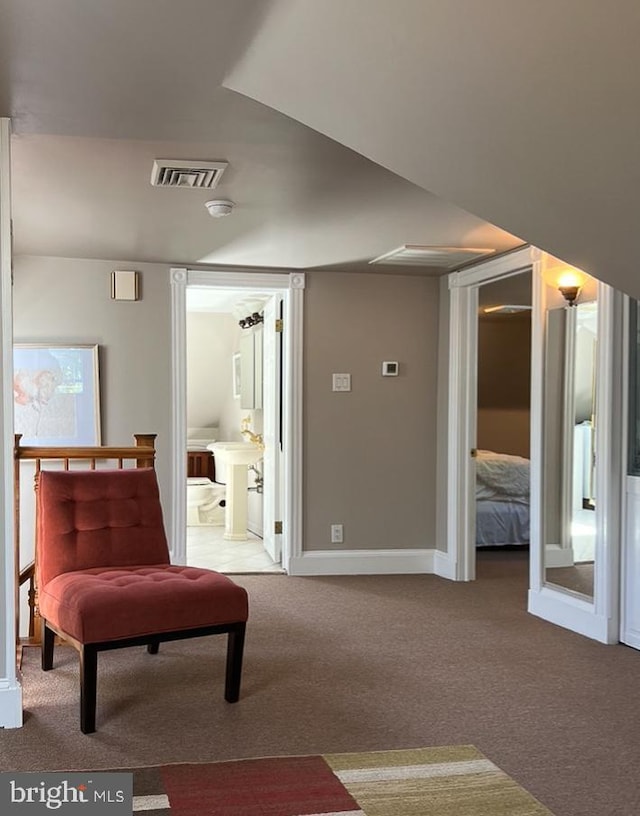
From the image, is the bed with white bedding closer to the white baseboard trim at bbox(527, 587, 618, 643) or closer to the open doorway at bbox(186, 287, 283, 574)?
the open doorway at bbox(186, 287, 283, 574)

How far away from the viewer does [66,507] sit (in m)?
3.58

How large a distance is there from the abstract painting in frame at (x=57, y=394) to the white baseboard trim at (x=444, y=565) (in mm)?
2510

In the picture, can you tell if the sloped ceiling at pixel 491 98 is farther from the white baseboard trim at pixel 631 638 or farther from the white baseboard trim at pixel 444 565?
the white baseboard trim at pixel 444 565

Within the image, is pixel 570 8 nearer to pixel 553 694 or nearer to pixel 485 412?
pixel 553 694

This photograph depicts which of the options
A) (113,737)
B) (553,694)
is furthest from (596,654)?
(113,737)

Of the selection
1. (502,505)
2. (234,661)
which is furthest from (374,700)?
(502,505)

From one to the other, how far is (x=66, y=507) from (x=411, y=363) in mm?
3116

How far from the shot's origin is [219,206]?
155 inches

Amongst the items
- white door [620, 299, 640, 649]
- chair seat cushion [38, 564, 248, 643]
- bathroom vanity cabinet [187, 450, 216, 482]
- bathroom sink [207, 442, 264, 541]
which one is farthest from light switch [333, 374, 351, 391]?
bathroom vanity cabinet [187, 450, 216, 482]

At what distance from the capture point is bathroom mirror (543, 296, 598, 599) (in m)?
4.29

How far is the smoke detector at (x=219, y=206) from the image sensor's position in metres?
3.90

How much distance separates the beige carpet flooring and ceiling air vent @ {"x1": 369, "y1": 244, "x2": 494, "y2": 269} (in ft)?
7.04

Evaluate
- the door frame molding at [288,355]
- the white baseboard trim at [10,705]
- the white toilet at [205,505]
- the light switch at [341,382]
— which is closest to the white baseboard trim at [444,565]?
the door frame molding at [288,355]

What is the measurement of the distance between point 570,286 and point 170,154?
2260 mm
